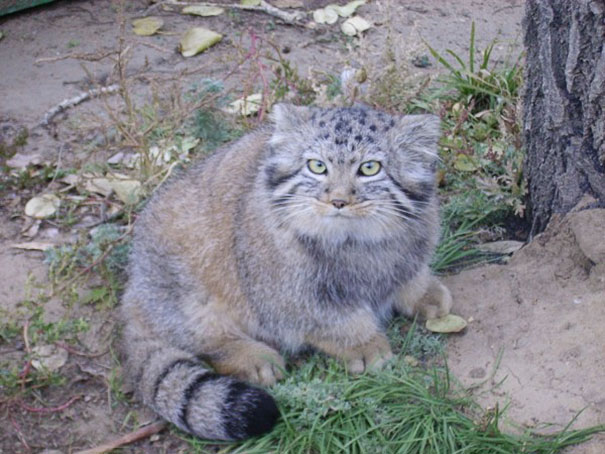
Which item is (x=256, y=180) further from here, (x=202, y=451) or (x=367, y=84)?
(x=367, y=84)

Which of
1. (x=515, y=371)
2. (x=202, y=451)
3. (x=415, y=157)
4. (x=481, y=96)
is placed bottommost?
(x=202, y=451)

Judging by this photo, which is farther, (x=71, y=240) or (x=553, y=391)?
(x=71, y=240)

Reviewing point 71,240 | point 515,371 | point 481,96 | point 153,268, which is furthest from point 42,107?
point 515,371

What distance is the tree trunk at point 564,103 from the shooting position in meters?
3.52

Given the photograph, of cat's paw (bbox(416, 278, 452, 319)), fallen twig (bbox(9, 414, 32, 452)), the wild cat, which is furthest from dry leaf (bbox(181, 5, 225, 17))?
fallen twig (bbox(9, 414, 32, 452))

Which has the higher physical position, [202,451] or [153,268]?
[153,268]

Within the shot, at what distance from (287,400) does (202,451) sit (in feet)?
1.36

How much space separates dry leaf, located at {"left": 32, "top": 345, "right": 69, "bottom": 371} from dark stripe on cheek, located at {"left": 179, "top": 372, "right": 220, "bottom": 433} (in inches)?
30.6

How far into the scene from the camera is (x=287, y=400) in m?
3.56

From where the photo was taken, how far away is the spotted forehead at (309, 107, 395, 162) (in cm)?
339

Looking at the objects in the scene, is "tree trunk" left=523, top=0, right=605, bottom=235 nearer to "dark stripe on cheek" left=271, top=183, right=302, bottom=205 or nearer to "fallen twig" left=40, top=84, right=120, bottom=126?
"dark stripe on cheek" left=271, top=183, right=302, bottom=205

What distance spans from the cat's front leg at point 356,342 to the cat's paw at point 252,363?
0.21 m

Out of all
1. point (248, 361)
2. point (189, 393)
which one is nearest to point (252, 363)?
point (248, 361)

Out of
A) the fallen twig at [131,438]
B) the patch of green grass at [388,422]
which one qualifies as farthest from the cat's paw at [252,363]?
the fallen twig at [131,438]
